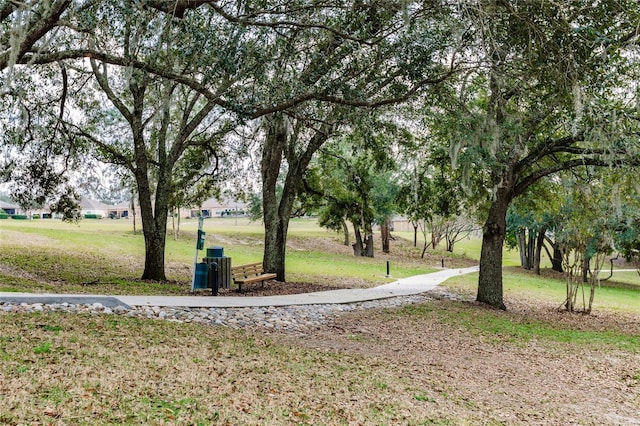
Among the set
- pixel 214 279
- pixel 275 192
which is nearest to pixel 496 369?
pixel 214 279

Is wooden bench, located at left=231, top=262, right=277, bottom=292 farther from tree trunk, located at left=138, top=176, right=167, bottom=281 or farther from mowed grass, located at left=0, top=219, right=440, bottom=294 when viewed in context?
tree trunk, located at left=138, top=176, right=167, bottom=281

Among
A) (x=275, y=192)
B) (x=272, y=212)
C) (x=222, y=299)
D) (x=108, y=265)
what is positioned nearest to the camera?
(x=222, y=299)

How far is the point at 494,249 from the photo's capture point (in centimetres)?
1431

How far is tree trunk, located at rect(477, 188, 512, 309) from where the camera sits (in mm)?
14170

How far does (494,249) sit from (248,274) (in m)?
6.87

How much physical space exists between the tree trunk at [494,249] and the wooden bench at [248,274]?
6.03 meters

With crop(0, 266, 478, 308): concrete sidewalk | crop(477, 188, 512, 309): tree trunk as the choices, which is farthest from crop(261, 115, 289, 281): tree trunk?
crop(477, 188, 512, 309): tree trunk

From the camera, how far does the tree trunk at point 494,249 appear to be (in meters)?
14.2

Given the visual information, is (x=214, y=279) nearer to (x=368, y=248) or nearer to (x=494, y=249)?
(x=494, y=249)

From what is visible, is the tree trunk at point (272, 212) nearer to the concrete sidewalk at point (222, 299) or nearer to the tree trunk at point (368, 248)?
the concrete sidewalk at point (222, 299)

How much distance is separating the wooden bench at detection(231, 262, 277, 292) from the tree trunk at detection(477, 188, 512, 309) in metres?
6.03

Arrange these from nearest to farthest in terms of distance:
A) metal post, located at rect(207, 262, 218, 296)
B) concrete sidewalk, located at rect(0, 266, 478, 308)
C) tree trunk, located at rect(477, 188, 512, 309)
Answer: concrete sidewalk, located at rect(0, 266, 478, 308) < metal post, located at rect(207, 262, 218, 296) < tree trunk, located at rect(477, 188, 512, 309)

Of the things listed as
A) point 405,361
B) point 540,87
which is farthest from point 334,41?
point 405,361

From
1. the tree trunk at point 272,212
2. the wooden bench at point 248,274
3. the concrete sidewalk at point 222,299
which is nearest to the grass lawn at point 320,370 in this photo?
the concrete sidewalk at point 222,299
